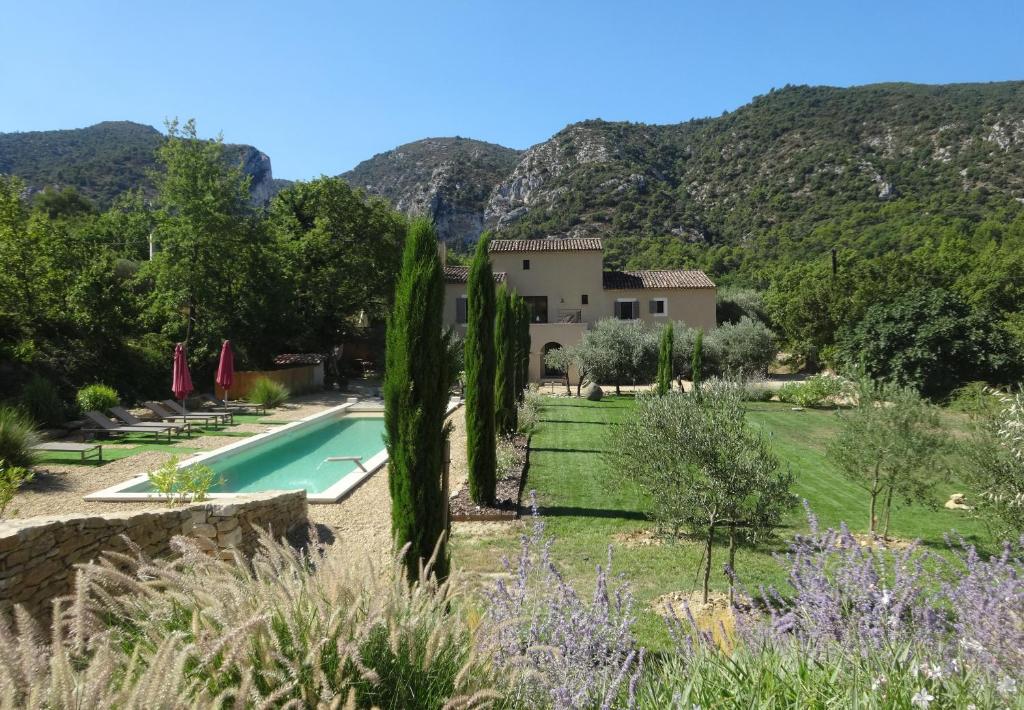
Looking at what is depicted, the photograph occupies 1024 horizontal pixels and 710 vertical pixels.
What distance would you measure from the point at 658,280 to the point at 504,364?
22.2 meters

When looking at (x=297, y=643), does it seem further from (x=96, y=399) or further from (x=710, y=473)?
(x=96, y=399)

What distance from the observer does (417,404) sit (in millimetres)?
5504

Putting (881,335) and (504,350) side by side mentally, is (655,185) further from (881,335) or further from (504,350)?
(504,350)

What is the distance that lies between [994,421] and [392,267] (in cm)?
2364

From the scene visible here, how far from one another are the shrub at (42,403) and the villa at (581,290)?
19.8m

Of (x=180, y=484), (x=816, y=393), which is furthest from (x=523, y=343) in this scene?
(x=180, y=484)

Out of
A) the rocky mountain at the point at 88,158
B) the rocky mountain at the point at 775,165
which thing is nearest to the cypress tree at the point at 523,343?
the rocky mountain at the point at 88,158

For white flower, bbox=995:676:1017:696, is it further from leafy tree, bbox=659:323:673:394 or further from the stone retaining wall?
leafy tree, bbox=659:323:673:394

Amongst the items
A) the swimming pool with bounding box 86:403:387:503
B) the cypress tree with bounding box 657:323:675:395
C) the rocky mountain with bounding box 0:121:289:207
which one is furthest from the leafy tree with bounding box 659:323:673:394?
the rocky mountain with bounding box 0:121:289:207

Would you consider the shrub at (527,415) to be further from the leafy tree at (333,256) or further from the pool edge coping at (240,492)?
the leafy tree at (333,256)

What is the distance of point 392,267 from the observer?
26906 mm

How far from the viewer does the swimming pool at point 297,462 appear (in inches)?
346

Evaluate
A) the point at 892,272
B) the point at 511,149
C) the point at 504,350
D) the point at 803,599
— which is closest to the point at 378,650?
the point at 803,599

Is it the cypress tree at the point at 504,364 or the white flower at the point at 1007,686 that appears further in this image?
the cypress tree at the point at 504,364
